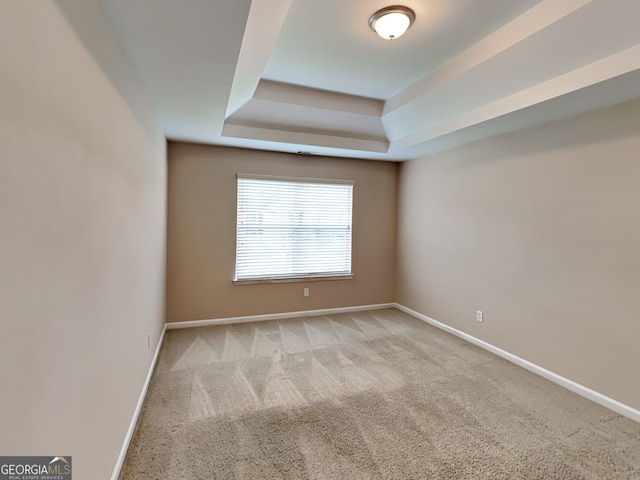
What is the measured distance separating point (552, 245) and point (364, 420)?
2.26m

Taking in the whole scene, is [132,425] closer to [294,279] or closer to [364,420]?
[364,420]

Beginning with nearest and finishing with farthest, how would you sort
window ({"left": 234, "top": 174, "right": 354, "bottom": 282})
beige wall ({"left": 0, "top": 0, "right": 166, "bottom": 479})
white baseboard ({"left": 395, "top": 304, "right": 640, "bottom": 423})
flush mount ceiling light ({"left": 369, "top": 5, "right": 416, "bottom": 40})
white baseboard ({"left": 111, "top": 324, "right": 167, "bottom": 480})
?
beige wall ({"left": 0, "top": 0, "right": 166, "bottom": 479}) → white baseboard ({"left": 111, "top": 324, "right": 167, "bottom": 480}) → flush mount ceiling light ({"left": 369, "top": 5, "right": 416, "bottom": 40}) → white baseboard ({"left": 395, "top": 304, "right": 640, "bottom": 423}) → window ({"left": 234, "top": 174, "right": 354, "bottom": 282})

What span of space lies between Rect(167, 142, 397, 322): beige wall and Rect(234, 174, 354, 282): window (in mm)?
120

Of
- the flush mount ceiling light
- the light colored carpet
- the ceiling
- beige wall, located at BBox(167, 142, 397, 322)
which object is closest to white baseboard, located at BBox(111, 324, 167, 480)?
the light colored carpet

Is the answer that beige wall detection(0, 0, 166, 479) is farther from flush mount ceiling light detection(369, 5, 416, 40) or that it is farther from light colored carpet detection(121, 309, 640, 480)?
flush mount ceiling light detection(369, 5, 416, 40)

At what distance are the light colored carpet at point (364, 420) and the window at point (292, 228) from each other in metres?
1.23

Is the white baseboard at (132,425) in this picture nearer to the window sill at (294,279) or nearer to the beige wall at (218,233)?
the beige wall at (218,233)

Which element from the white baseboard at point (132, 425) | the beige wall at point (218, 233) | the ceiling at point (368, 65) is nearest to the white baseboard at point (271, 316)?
the beige wall at point (218, 233)

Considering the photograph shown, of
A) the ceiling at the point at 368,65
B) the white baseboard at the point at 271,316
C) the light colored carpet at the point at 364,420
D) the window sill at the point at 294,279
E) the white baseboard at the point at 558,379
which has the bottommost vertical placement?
the light colored carpet at the point at 364,420

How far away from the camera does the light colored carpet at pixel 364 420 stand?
178 cm

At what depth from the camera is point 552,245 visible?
9.31 ft

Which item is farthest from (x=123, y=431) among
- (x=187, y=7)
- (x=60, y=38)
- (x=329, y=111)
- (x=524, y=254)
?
(x=524, y=254)

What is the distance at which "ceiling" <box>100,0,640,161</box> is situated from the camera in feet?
5.50

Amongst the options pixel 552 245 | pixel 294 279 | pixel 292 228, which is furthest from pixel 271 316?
pixel 552 245
